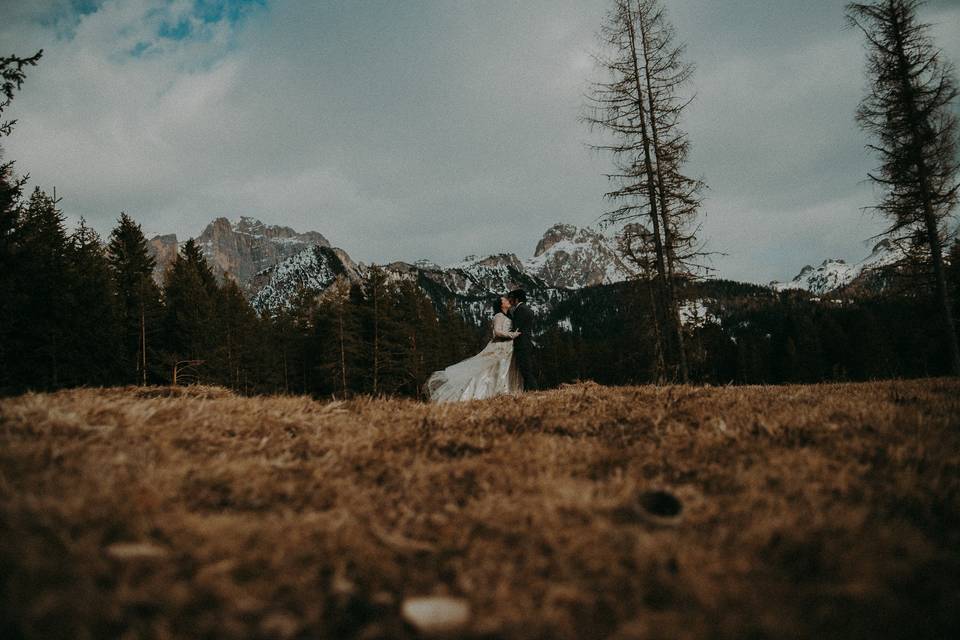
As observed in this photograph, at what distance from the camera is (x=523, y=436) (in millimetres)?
3488

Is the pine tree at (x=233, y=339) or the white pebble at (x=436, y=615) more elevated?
the pine tree at (x=233, y=339)

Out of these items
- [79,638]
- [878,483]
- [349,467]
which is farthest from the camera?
[349,467]

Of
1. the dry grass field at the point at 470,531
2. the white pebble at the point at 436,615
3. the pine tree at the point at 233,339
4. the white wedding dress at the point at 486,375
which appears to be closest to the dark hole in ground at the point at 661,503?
the dry grass field at the point at 470,531

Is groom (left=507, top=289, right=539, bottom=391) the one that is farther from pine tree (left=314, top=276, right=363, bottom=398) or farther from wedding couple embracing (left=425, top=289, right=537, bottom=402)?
pine tree (left=314, top=276, right=363, bottom=398)

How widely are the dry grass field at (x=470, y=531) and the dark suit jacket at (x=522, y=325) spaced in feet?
25.5

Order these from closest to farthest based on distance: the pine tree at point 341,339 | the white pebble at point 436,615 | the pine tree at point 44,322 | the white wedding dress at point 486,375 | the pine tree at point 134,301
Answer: the white pebble at point 436,615
the white wedding dress at point 486,375
the pine tree at point 44,322
the pine tree at point 134,301
the pine tree at point 341,339

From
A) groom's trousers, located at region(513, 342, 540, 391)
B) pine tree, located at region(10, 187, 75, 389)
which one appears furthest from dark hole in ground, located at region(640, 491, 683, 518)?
pine tree, located at region(10, 187, 75, 389)

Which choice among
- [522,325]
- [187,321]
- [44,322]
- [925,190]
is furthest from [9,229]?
[925,190]

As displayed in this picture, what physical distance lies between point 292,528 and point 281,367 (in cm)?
4881

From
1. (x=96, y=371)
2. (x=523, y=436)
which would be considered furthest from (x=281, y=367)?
(x=523, y=436)

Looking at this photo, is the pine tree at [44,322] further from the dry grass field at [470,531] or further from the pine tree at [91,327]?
the dry grass field at [470,531]

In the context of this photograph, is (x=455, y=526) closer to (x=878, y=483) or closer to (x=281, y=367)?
(x=878, y=483)

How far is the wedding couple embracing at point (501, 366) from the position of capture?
35.5 feet

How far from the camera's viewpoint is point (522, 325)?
1102 cm
